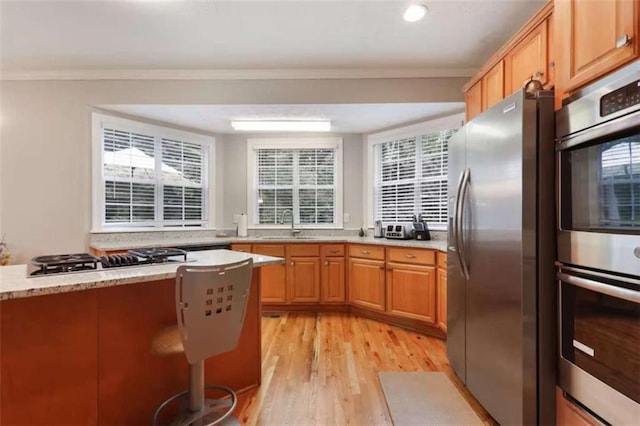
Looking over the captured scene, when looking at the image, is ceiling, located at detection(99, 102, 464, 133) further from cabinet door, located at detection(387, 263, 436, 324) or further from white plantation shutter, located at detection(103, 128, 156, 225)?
cabinet door, located at detection(387, 263, 436, 324)

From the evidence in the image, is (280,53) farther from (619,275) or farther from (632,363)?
(632,363)

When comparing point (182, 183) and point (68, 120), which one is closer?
point (68, 120)

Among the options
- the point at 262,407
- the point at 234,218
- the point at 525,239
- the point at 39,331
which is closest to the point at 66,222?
the point at 234,218

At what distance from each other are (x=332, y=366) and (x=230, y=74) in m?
2.98

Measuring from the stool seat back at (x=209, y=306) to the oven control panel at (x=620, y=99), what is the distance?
1641mm

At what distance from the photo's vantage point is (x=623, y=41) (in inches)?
42.8

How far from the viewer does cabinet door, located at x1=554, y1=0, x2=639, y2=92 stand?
1.09 m

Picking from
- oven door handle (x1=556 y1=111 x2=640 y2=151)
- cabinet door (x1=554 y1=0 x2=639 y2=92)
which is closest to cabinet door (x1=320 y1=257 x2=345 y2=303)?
oven door handle (x1=556 y1=111 x2=640 y2=151)

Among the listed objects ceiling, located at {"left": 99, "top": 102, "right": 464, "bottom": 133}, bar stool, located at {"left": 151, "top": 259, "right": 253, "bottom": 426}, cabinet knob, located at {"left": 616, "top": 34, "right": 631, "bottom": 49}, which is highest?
ceiling, located at {"left": 99, "top": 102, "right": 464, "bottom": 133}

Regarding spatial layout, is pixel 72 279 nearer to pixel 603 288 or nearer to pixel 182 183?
pixel 603 288

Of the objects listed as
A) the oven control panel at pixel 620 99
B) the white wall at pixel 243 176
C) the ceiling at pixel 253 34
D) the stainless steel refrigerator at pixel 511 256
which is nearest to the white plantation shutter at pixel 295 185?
the white wall at pixel 243 176

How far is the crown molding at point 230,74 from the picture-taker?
3.10 meters

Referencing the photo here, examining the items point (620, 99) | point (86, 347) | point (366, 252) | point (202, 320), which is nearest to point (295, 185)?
point (366, 252)

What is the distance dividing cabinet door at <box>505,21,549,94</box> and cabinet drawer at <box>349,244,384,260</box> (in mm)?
1927
